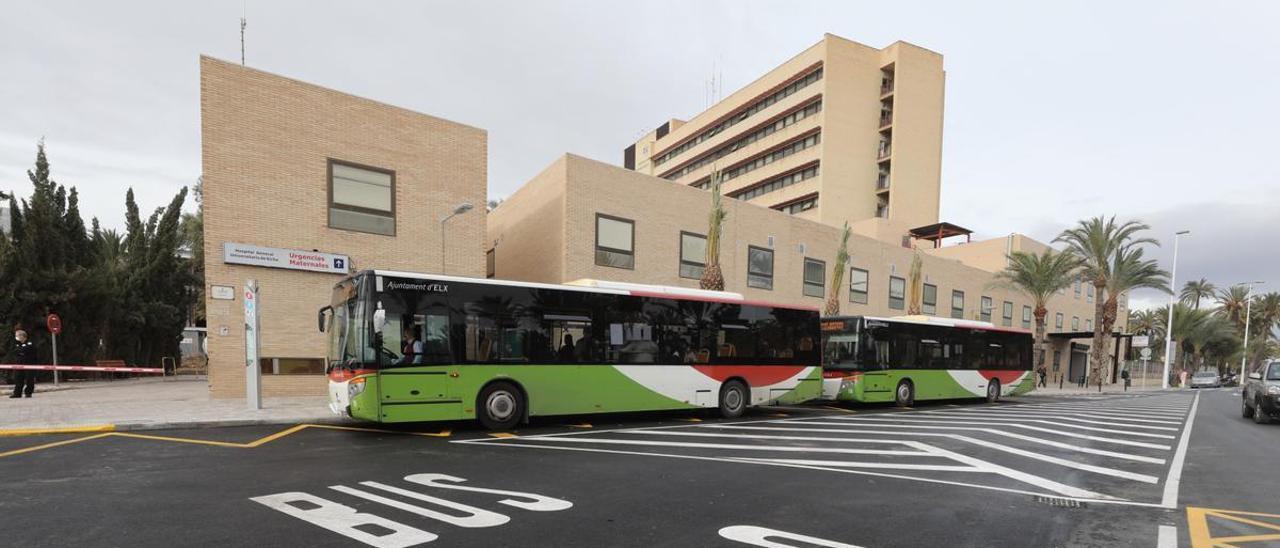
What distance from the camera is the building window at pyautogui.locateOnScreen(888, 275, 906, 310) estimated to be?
34.0 m

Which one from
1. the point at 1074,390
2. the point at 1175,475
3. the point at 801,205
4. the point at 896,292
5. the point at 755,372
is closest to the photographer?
the point at 1175,475

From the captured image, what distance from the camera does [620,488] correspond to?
6.47 m

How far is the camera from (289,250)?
15805mm

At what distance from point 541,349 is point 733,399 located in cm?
522

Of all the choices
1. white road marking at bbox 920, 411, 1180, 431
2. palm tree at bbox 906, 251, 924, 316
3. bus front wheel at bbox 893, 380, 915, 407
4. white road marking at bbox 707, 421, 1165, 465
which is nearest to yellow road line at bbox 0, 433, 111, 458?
white road marking at bbox 707, 421, 1165, 465

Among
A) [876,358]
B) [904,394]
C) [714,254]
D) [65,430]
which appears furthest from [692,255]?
[65,430]

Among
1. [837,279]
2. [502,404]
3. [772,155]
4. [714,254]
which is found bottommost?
[502,404]

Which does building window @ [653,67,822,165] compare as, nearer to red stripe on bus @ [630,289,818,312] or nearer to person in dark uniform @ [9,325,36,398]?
red stripe on bus @ [630,289,818,312]

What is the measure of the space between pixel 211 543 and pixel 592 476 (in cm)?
374

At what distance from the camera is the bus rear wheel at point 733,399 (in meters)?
14.2

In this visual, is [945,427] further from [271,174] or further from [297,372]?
[271,174]

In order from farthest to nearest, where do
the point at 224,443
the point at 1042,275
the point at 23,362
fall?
the point at 1042,275 < the point at 23,362 < the point at 224,443

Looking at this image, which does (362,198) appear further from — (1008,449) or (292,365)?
(1008,449)

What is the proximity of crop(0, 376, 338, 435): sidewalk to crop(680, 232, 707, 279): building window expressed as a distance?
13.9 m
